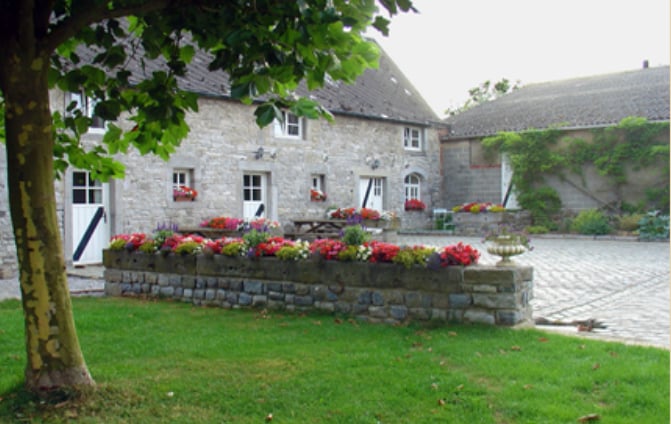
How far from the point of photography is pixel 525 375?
5.02m

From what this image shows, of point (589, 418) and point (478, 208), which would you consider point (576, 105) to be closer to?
point (478, 208)

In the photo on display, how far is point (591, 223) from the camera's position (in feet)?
68.6

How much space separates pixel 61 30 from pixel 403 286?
416 centimetres

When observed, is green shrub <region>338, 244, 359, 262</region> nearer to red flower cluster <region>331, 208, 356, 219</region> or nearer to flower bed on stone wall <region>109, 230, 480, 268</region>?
flower bed on stone wall <region>109, 230, 480, 268</region>

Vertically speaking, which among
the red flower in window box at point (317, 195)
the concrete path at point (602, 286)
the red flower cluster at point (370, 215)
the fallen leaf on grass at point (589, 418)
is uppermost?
the red flower in window box at point (317, 195)

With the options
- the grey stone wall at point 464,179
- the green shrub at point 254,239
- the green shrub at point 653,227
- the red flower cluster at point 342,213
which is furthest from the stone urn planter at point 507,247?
the grey stone wall at point 464,179

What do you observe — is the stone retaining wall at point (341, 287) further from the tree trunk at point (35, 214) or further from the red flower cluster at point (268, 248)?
the tree trunk at point (35, 214)

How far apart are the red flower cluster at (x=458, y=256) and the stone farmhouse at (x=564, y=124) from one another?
16.7 m

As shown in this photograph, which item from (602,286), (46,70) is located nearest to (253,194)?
(602,286)

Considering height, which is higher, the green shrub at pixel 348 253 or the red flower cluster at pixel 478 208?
the red flower cluster at pixel 478 208

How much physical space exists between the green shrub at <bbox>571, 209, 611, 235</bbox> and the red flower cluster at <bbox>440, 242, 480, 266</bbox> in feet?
50.0

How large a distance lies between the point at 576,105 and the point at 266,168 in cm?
1280

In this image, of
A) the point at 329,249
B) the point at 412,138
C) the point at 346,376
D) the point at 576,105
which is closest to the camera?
the point at 346,376

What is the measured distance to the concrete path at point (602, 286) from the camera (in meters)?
7.05
